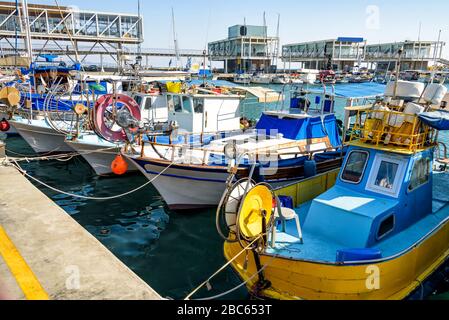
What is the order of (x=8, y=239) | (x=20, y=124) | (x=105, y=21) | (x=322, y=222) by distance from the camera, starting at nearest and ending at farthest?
1. (x=8, y=239)
2. (x=322, y=222)
3. (x=20, y=124)
4. (x=105, y=21)

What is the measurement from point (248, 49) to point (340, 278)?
110125 millimetres

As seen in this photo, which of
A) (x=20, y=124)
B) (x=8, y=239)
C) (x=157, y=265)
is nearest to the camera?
(x=8, y=239)

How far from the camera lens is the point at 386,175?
7910 mm

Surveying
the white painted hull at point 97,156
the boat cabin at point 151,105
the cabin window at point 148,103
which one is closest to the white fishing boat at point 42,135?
the white painted hull at point 97,156

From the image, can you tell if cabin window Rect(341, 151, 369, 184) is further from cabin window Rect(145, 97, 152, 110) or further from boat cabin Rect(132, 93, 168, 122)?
cabin window Rect(145, 97, 152, 110)

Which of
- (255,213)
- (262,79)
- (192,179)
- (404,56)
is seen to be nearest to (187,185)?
(192,179)

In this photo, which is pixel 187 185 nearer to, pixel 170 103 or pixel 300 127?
pixel 300 127

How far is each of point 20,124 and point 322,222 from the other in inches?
707

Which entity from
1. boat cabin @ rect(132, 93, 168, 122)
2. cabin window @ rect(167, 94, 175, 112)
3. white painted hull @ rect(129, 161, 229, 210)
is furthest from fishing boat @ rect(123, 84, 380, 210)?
boat cabin @ rect(132, 93, 168, 122)

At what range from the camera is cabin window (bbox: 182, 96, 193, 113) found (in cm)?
1547

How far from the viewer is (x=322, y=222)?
7.61 metres
